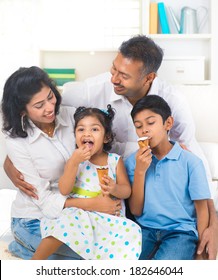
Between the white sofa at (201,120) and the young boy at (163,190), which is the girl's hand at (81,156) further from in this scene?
the white sofa at (201,120)

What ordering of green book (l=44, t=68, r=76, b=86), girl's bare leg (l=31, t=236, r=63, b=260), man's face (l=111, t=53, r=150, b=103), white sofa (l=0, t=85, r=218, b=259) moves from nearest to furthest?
girl's bare leg (l=31, t=236, r=63, b=260)
man's face (l=111, t=53, r=150, b=103)
white sofa (l=0, t=85, r=218, b=259)
green book (l=44, t=68, r=76, b=86)

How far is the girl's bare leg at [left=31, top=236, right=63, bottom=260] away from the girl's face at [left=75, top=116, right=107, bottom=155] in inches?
7.1

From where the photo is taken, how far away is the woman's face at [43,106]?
94 centimetres

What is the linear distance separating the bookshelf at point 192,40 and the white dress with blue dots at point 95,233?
4.60 feet

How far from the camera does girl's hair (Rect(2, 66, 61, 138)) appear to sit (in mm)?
950

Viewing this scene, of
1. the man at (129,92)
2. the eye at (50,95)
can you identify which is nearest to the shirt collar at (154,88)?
the man at (129,92)

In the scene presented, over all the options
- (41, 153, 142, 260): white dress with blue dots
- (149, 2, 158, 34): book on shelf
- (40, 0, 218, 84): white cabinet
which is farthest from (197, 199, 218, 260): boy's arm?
(149, 2, 158, 34): book on shelf

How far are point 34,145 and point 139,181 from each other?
0.74ft

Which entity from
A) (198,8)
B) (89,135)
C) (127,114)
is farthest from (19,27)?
(89,135)

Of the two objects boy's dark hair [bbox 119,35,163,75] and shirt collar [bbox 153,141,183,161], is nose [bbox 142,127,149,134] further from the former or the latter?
boy's dark hair [bbox 119,35,163,75]

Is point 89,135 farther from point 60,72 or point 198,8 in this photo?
point 198,8

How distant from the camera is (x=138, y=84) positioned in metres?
1.08

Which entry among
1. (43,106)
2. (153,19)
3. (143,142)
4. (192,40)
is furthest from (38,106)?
(192,40)

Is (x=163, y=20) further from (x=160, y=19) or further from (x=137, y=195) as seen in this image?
(x=137, y=195)
